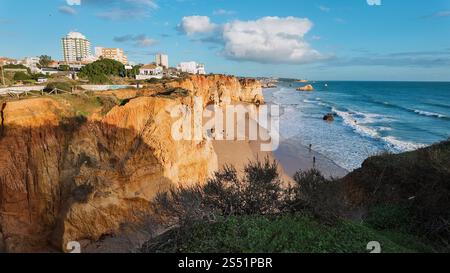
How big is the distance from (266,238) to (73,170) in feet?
29.9

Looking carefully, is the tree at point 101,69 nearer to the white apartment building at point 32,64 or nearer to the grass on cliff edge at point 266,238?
the white apartment building at point 32,64

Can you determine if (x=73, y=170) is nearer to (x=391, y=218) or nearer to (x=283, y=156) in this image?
(x=391, y=218)

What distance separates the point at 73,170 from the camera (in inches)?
451

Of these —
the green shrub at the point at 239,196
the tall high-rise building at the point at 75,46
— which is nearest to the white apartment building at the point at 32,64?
the tall high-rise building at the point at 75,46

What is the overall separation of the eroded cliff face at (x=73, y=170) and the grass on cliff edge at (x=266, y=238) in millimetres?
5339

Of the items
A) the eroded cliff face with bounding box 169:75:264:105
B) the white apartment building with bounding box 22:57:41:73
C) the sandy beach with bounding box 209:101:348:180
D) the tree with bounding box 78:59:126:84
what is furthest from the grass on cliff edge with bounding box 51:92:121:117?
the white apartment building with bounding box 22:57:41:73

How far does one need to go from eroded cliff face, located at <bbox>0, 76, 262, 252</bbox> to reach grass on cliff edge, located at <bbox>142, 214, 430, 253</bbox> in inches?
210

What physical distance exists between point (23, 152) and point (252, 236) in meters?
10.5

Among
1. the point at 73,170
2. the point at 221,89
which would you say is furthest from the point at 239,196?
the point at 221,89

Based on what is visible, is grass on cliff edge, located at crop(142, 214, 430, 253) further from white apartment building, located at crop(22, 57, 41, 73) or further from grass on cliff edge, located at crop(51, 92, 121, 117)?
white apartment building, located at crop(22, 57, 41, 73)

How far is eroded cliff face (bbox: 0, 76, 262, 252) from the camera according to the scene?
1106cm
